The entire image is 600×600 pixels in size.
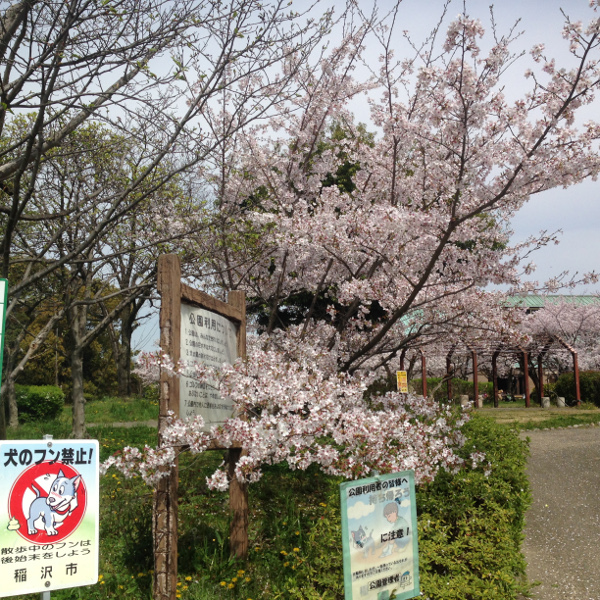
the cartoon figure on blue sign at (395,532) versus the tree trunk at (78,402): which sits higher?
the tree trunk at (78,402)

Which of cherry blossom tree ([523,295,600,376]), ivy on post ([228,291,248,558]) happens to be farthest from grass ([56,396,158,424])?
cherry blossom tree ([523,295,600,376])

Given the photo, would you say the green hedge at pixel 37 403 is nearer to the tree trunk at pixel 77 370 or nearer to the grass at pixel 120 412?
the grass at pixel 120 412

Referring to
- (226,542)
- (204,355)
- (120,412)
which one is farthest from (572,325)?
(204,355)

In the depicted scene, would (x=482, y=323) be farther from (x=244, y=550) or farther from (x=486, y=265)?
(x=244, y=550)

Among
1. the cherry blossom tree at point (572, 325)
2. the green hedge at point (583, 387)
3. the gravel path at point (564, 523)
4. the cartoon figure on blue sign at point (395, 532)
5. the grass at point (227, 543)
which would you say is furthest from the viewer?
the cherry blossom tree at point (572, 325)

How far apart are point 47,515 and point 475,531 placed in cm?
361

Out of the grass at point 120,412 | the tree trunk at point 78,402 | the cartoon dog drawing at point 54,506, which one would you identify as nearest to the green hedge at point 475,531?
the cartoon dog drawing at point 54,506

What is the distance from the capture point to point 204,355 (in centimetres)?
489

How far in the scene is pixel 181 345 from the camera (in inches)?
178


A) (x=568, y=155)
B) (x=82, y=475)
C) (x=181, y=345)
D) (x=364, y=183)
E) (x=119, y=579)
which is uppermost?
(x=364, y=183)

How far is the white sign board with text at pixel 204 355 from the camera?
4.54 meters

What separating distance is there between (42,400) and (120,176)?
39.0 feet

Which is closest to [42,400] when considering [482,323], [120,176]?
[120,176]

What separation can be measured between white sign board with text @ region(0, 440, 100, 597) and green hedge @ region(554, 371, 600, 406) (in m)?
21.8
